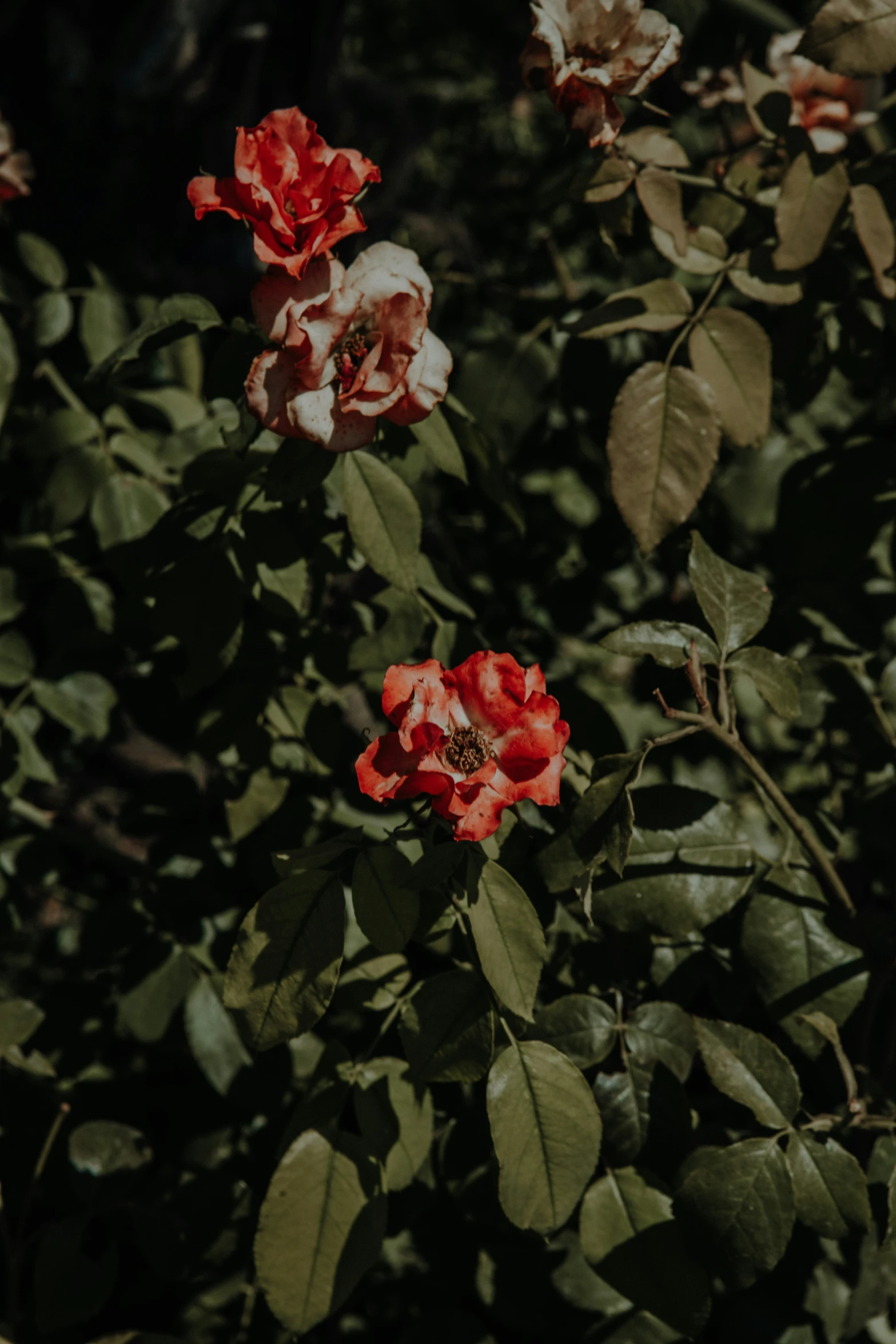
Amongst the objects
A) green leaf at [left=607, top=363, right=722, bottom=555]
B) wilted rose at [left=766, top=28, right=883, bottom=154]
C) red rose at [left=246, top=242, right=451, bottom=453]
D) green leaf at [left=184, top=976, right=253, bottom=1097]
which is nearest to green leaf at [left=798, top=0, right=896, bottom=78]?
wilted rose at [left=766, top=28, right=883, bottom=154]

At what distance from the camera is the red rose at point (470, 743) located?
77 cm

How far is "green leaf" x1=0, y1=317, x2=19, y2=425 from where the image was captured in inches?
49.8

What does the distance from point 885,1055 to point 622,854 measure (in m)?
0.60

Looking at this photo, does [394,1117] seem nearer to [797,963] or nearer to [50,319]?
[797,963]

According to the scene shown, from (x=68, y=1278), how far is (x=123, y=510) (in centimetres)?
84

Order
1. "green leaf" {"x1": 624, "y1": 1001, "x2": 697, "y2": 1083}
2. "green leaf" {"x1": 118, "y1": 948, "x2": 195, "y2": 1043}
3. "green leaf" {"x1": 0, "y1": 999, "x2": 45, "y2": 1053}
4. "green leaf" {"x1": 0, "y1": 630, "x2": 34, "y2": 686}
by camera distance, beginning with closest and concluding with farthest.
A: "green leaf" {"x1": 624, "y1": 1001, "x2": 697, "y2": 1083} → "green leaf" {"x1": 0, "y1": 999, "x2": 45, "y2": 1053} → "green leaf" {"x1": 118, "y1": 948, "x2": 195, "y2": 1043} → "green leaf" {"x1": 0, "y1": 630, "x2": 34, "y2": 686}

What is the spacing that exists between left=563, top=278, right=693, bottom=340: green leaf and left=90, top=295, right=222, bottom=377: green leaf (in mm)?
352

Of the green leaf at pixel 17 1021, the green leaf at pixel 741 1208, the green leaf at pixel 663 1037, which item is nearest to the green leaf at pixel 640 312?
the green leaf at pixel 663 1037

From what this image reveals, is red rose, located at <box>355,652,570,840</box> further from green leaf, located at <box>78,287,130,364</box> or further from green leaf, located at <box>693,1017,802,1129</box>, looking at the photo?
green leaf, located at <box>78,287,130,364</box>

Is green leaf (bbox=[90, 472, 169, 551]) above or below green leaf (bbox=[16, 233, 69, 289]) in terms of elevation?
below

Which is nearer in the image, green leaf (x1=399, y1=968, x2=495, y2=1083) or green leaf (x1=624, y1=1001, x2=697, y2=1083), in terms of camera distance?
green leaf (x1=399, y1=968, x2=495, y2=1083)

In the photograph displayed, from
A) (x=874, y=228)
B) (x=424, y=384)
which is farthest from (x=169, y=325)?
(x=874, y=228)

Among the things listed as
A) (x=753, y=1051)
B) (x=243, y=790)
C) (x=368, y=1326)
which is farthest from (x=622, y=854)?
(x=368, y=1326)

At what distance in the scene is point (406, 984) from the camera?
1080 millimetres
